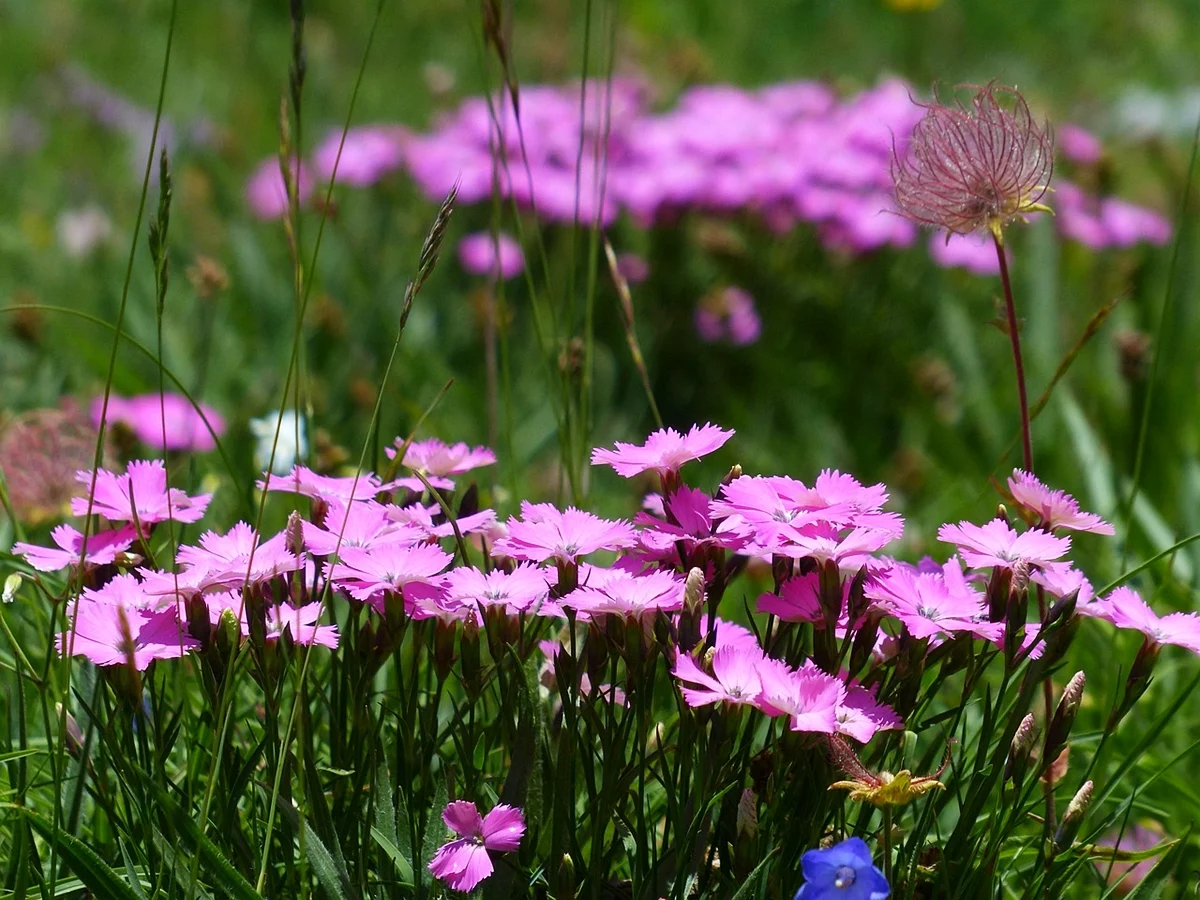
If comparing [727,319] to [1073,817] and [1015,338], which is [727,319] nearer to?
[1015,338]

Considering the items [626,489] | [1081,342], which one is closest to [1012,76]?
[626,489]

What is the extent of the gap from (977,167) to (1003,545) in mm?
338

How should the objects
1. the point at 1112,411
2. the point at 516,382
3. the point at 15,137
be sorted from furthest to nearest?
the point at 15,137
the point at 516,382
the point at 1112,411

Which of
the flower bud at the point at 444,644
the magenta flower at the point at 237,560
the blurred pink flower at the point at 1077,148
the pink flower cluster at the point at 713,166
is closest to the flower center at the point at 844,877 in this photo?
the flower bud at the point at 444,644

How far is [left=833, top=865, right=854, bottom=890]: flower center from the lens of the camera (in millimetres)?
898

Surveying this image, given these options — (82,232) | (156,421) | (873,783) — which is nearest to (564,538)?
(873,783)

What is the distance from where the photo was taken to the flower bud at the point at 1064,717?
0.97 metres

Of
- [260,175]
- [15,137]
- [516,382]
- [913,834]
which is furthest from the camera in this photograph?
[15,137]

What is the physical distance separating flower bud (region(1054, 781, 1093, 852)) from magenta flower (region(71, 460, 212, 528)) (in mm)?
736

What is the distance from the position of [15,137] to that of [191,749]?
402 cm

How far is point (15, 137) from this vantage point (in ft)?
15.0

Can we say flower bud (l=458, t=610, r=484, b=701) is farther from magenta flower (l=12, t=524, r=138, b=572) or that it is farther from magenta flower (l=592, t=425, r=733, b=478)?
magenta flower (l=12, t=524, r=138, b=572)

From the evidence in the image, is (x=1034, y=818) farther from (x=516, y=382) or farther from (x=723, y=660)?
(x=516, y=382)

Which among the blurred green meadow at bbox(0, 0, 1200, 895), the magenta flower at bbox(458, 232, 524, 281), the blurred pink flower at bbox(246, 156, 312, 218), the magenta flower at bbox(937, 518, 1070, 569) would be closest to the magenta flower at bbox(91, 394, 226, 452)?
the blurred green meadow at bbox(0, 0, 1200, 895)
